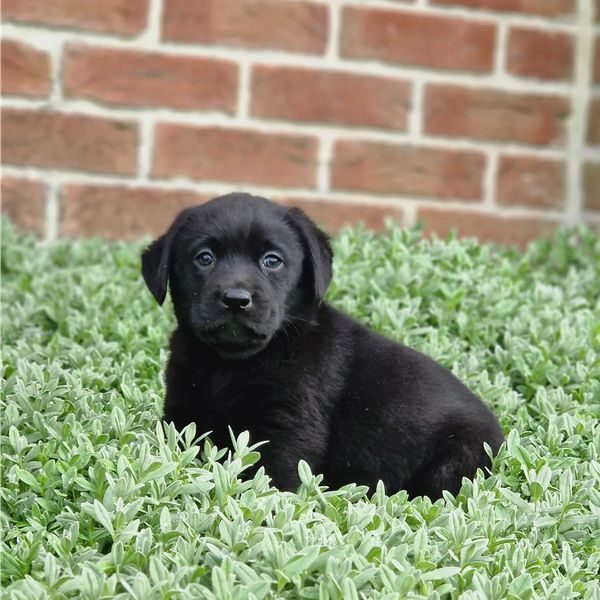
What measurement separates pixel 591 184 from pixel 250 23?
79.9 inches

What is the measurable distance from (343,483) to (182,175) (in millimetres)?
2860

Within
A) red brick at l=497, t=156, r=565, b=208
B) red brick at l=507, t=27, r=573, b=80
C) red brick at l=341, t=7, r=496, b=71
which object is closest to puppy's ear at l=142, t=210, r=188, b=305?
red brick at l=341, t=7, r=496, b=71

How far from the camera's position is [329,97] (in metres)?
6.02

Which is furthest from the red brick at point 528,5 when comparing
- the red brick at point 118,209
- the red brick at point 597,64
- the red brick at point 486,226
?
the red brick at point 118,209

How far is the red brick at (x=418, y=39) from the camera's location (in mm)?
6027

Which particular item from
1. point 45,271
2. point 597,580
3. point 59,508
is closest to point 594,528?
point 597,580

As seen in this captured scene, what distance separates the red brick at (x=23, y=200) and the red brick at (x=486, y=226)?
6.36 feet

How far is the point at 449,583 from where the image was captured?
8.32 feet

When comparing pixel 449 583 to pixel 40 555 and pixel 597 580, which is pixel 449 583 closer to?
pixel 597 580

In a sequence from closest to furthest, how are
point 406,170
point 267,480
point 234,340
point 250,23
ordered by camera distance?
point 267,480
point 234,340
point 250,23
point 406,170

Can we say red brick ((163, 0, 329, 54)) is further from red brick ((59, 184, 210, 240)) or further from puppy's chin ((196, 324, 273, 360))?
puppy's chin ((196, 324, 273, 360))

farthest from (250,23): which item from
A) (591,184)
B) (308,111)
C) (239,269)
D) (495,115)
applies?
(239,269)

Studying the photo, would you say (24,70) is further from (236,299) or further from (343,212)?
(236,299)

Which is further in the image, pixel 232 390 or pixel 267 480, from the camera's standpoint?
pixel 232 390
